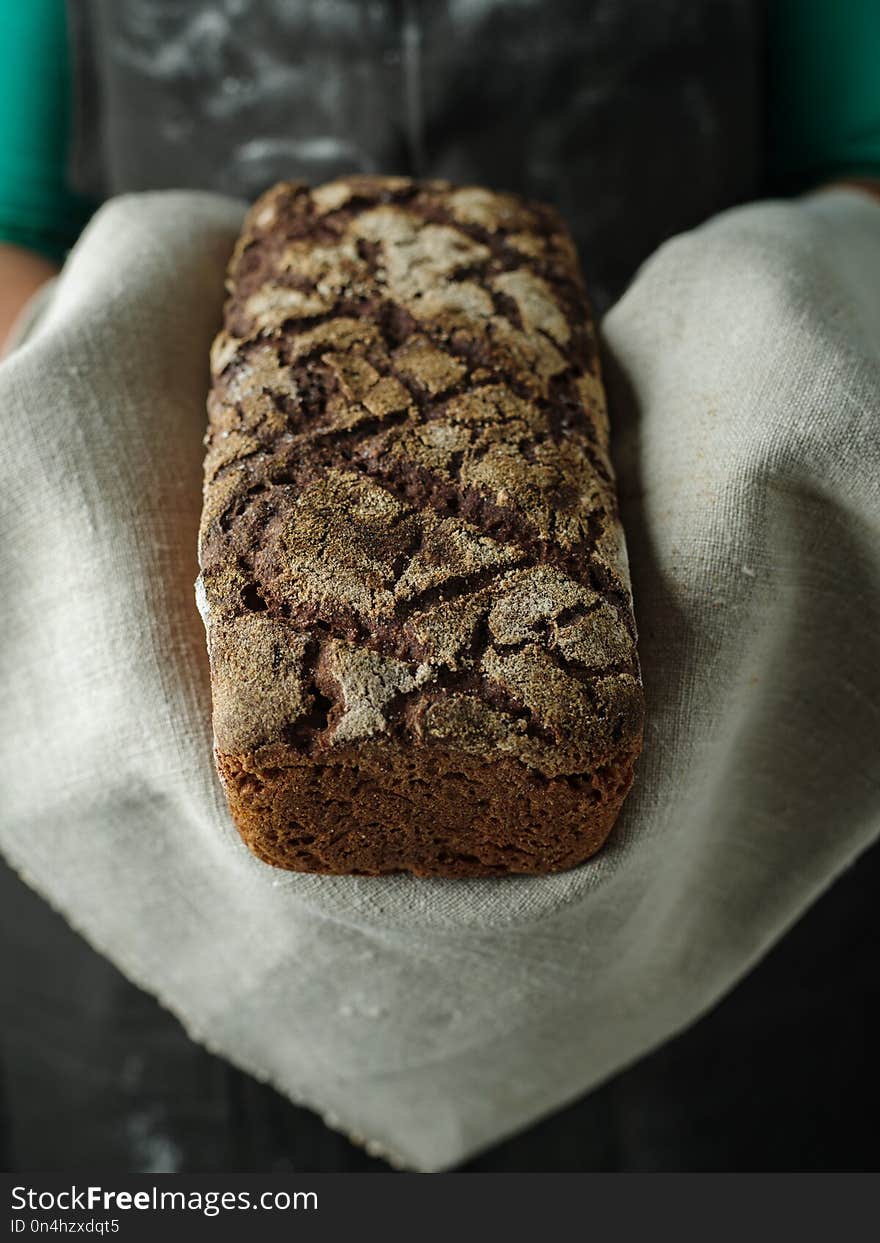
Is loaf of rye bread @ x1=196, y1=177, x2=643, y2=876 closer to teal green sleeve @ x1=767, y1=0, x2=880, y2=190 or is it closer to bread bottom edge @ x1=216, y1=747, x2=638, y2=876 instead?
bread bottom edge @ x1=216, y1=747, x2=638, y2=876

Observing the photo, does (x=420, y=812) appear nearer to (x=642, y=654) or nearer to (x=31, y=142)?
(x=642, y=654)

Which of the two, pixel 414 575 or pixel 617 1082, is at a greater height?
pixel 414 575

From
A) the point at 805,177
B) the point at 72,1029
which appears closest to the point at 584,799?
the point at 805,177

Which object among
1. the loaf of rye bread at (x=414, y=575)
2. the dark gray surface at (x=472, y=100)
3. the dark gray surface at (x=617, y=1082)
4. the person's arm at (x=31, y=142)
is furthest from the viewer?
the dark gray surface at (x=617, y=1082)

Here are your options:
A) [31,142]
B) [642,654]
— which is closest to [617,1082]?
[642,654]

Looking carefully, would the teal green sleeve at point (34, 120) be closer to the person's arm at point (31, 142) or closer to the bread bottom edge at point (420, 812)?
the person's arm at point (31, 142)

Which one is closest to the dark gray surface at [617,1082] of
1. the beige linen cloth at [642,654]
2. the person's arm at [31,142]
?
the beige linen cloth at [642,654]
